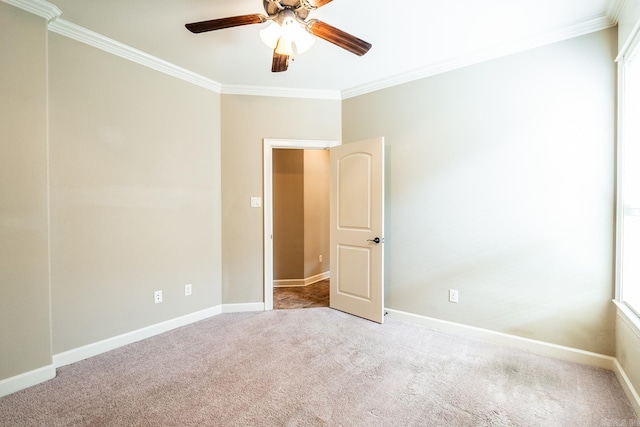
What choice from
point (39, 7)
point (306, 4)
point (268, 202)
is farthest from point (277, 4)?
point (268, 202)

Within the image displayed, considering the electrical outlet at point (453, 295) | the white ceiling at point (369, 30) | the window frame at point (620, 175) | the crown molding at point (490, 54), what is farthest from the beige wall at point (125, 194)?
the window frame at point (620, 175)

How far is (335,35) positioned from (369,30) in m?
0.65

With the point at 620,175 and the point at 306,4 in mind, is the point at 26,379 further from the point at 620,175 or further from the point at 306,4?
the point at 620,175

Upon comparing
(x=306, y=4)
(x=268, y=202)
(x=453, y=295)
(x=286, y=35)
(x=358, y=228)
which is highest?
(x=306, y=4)

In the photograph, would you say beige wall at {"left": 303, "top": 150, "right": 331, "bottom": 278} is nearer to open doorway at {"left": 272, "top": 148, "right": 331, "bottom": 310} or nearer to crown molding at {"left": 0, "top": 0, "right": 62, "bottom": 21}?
open doorway at {"left": 272, "top": 148, "right": 331, "bottom": 310}

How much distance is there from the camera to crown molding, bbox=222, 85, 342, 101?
336cm

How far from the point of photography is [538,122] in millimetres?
2396

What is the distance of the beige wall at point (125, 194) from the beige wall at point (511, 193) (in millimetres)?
2076

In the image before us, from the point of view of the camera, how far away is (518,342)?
8.19 feet

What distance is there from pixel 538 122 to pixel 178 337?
12.3ft

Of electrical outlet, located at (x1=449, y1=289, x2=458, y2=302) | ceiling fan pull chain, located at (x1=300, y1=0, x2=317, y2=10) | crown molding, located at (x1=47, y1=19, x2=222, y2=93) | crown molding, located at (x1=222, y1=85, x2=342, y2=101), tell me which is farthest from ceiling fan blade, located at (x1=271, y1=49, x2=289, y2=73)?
electrical outlet, located at (x1=449, y1=289, x2=458, y2=302)

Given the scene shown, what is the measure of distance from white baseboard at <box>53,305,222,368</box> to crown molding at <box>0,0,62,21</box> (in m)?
2.51

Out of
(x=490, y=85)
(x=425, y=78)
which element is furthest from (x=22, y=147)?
(x=490, y=85)

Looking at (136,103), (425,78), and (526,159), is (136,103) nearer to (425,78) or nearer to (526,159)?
(425,78)
